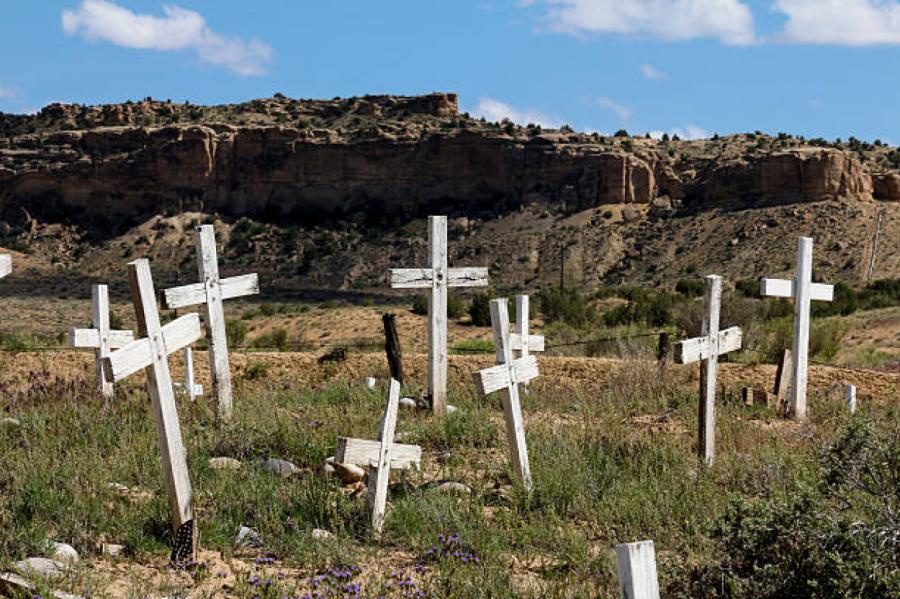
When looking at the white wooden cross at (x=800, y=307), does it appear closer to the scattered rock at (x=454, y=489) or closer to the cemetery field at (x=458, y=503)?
the cemetery field at (x=458, y=503)

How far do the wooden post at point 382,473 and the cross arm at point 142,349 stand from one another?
5.01 feet

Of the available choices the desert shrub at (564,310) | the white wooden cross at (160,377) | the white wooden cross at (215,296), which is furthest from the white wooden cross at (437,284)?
the desert shrub at (564,310)

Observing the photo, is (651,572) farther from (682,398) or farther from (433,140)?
(433,140)

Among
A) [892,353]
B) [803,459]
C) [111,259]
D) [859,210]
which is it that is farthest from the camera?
[111,259]

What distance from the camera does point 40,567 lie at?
18.3ft

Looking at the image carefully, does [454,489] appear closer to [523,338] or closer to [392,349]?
[523,338]

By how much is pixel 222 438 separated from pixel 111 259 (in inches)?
2698

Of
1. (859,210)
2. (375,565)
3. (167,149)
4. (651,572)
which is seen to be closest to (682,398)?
(375,565)

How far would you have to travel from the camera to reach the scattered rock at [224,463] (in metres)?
7.97

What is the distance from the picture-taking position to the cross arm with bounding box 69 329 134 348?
40.0 ft

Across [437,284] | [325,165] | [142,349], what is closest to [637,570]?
[142,349]

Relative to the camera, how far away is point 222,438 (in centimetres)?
880

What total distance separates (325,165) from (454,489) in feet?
241

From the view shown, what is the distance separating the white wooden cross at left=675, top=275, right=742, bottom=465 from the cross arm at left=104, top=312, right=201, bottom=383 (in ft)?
14.6
